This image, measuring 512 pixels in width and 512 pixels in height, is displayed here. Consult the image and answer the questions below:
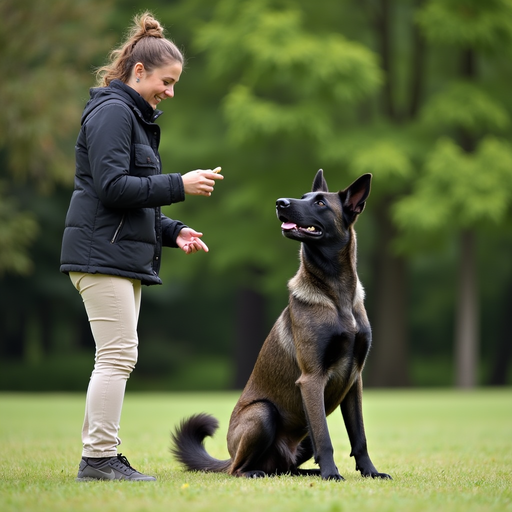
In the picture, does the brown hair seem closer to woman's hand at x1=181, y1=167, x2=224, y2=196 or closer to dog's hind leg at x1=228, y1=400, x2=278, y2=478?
woman's hand at x1=181, y1=167, x2=224, y2=196

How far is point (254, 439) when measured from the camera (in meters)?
4.86

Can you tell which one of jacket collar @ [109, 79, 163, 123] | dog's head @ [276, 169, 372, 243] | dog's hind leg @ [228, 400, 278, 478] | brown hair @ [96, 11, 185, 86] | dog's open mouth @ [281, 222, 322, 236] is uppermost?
brown hair @ [96, 11, 185, 86]

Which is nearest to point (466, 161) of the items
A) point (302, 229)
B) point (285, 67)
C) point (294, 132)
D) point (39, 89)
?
point (294, 132)

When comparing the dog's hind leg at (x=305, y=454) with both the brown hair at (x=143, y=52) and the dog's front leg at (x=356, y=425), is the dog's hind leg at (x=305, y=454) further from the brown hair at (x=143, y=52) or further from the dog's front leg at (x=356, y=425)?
the brown hair at (x=143, y=52)

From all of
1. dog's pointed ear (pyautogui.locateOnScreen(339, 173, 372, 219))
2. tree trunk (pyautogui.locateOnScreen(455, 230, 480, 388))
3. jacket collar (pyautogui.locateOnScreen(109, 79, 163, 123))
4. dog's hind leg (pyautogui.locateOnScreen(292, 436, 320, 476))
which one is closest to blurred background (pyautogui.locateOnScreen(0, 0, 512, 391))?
tree trunk (pyautogui.locateOnScreen(455, 230, 480, 388))

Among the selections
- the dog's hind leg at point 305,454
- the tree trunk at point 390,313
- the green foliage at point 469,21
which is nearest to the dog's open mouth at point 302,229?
the dog's hind leg at point 305,454

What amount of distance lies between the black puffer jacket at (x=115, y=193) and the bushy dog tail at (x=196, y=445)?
110 centimetres

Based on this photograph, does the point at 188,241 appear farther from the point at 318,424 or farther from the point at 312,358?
→ the point at 318,424

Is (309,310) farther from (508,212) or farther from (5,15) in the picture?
(508,212)

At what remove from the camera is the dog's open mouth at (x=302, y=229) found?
481 centimetres

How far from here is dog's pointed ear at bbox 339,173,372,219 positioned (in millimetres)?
4957

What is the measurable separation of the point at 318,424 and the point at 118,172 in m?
1.80

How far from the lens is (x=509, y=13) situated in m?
17.9

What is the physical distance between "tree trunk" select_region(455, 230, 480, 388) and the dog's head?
14.3m
